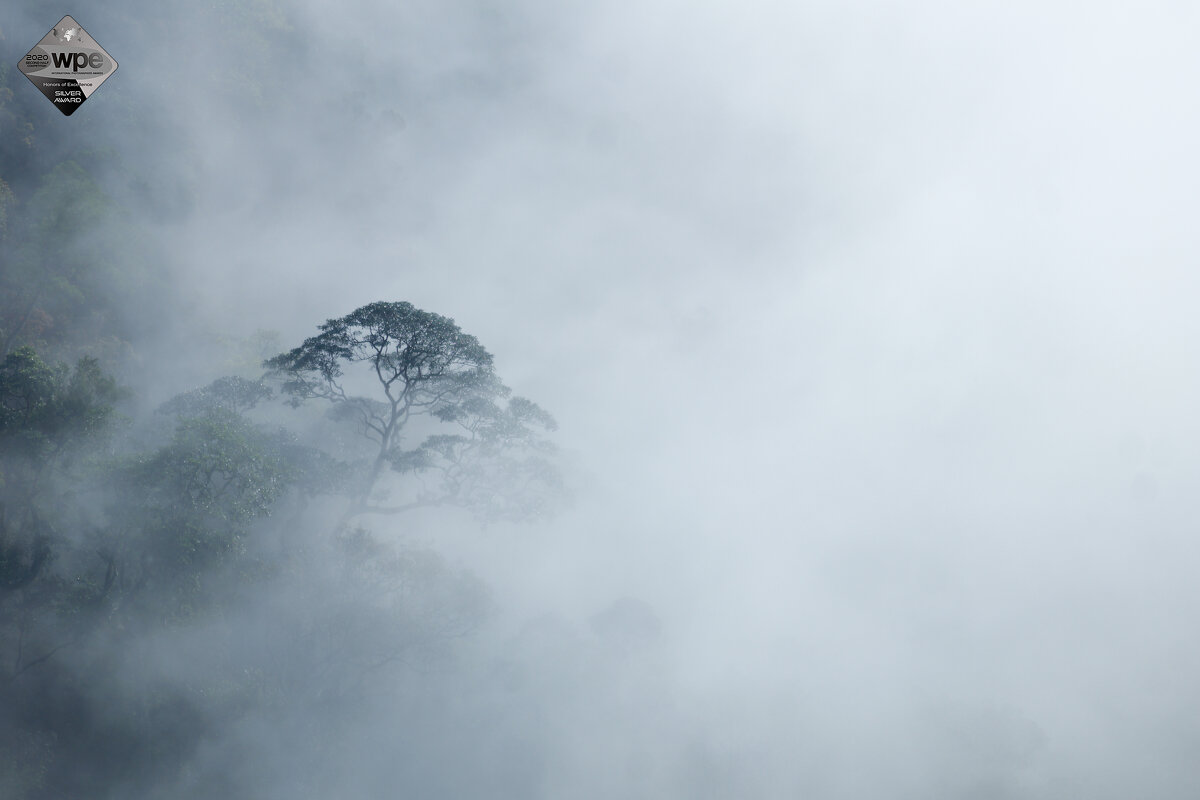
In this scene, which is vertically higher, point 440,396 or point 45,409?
point 440,396

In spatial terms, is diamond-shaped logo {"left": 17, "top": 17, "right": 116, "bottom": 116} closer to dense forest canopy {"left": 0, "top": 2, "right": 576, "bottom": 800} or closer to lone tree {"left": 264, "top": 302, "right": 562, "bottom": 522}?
dense forest canopy {"left": 0, "top": 2, "right": 576, "bottom": 800}

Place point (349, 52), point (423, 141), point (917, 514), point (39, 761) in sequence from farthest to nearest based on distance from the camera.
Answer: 1. point (423, 141)
2. point (349, 52)
3. point (917, 514)
4. point (39, 761)

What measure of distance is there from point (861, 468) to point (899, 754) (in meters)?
39.3

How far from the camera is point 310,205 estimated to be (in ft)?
190

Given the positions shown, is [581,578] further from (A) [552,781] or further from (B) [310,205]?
(B) [310,205]

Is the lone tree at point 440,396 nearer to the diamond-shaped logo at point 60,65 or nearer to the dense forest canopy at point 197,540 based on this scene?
the dense forest canopy at point 197,540

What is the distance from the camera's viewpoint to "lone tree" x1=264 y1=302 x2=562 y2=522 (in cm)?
1789

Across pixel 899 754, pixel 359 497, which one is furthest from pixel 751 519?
pixel 359 497

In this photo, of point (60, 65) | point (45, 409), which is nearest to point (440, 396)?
point (45, 409)

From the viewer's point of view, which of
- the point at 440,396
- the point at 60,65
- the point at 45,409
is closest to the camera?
the point at 45,409

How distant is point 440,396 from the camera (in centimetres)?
1875

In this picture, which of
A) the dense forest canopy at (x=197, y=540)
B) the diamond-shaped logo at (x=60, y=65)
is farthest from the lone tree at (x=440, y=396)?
the diamond-shaped logo at (x=60, y=65)

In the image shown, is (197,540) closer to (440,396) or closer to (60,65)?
(440,396)

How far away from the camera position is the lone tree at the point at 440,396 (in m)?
17.9
